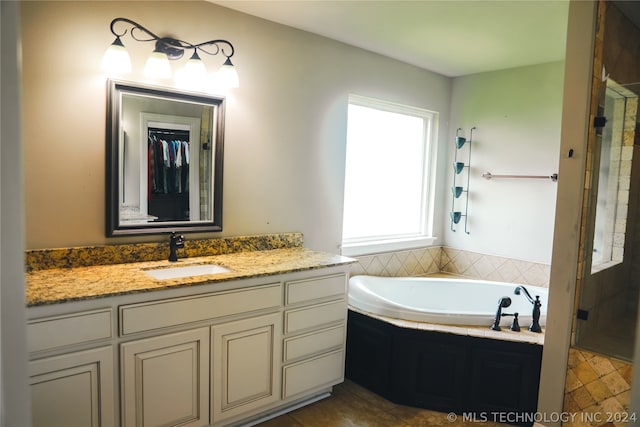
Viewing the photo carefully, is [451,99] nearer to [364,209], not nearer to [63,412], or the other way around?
[364,209]

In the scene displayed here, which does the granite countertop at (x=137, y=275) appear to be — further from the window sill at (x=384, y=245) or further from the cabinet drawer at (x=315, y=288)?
the window sill at (x=384, y=245)

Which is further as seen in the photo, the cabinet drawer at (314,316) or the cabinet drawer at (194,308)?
the cabinet drawer at (314,316)

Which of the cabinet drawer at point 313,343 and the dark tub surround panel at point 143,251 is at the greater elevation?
the dark tub surround panel at point 143,251

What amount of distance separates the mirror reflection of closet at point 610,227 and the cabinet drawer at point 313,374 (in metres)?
1.38

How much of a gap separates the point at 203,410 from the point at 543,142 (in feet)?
10.8

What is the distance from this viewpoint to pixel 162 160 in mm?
2512

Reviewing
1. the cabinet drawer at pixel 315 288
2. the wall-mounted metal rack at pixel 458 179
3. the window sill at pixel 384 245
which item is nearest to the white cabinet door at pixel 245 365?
the cabinet drawer at pixel 315 288

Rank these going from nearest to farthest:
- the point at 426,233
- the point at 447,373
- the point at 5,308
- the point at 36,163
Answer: the point at 5,308 < the point at 36,163 < the point at 447,373 < the point at 426,233

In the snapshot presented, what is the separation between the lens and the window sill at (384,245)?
3.57 meters

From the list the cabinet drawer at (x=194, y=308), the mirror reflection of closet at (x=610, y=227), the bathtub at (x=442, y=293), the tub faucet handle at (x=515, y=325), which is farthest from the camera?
the bathtub at (x=442, y=293)

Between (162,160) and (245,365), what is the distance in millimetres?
1253

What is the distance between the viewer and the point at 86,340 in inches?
70.5

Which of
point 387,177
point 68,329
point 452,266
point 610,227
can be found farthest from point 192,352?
point 452,266

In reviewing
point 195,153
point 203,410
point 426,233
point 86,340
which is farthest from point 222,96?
point 426,233
